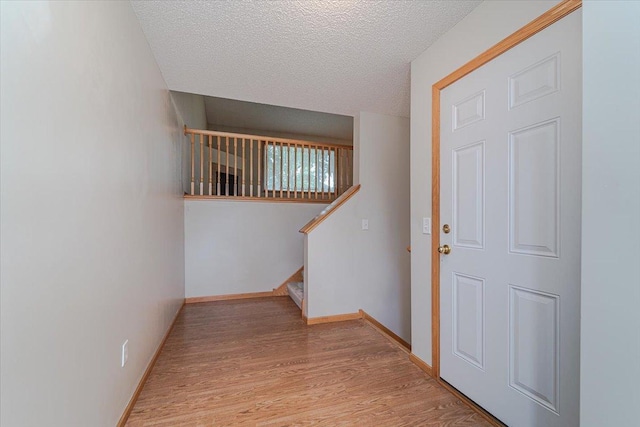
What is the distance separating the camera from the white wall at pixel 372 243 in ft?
9.33

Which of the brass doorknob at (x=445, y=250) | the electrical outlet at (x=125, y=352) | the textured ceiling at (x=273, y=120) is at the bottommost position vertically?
the electrical outlet at (x=125, y=352)

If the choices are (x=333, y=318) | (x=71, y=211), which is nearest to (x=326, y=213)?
(x=333, y=318)

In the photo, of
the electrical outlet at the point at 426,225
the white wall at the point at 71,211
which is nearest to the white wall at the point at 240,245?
the white wall at the point at 71,211

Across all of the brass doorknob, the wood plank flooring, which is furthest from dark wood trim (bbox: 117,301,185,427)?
the brass doorknob

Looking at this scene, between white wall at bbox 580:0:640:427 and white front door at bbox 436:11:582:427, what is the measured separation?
18.8 inches

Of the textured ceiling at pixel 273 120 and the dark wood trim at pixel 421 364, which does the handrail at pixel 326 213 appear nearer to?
the dark wood trim at pixel 421 364

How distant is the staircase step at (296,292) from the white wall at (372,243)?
1.55 feet

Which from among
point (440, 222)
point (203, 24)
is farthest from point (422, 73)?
point (203, 24)

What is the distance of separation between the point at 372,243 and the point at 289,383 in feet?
5.64

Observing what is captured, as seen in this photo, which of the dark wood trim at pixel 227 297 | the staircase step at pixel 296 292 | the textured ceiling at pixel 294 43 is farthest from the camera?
the dark wood trim at pixel 227 297

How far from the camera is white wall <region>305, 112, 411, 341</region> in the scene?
2.84 metres

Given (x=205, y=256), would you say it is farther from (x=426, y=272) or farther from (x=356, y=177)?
(x=426, y=272)

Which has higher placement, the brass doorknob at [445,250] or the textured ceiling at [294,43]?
the textured ceiling at [294,43]

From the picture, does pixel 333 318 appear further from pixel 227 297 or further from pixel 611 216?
pixel 611 216
